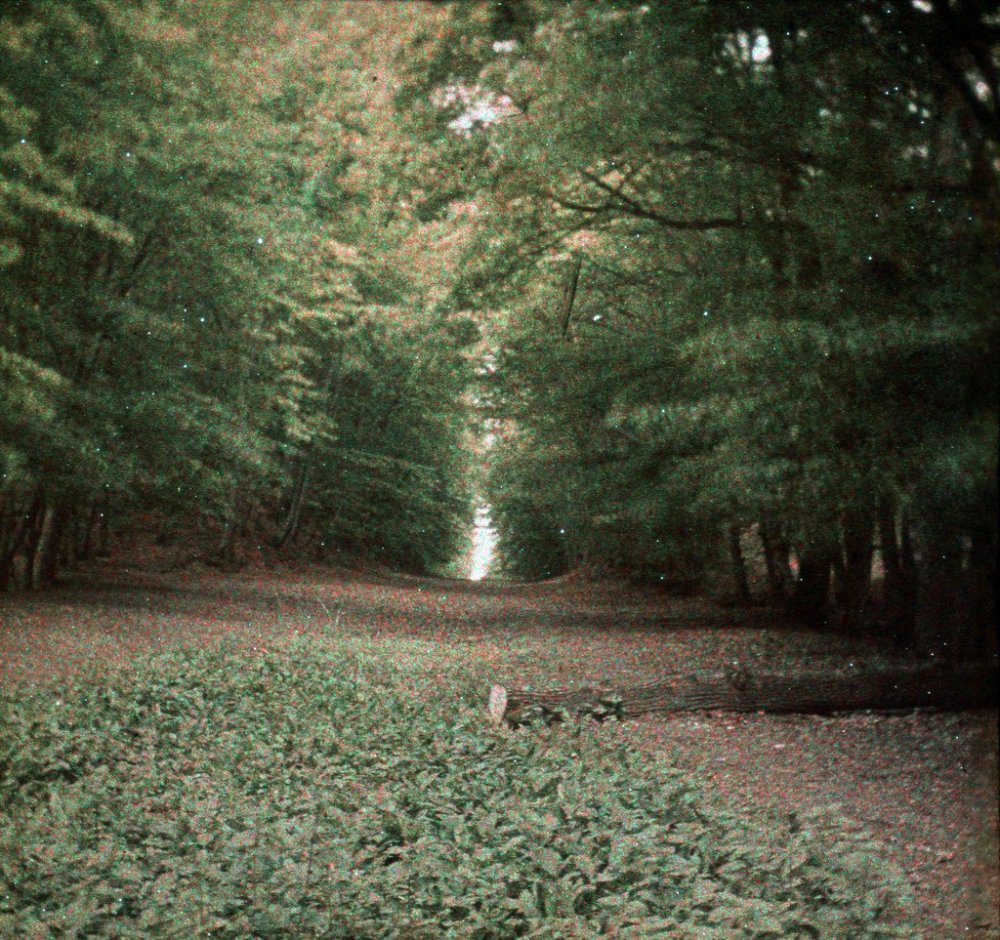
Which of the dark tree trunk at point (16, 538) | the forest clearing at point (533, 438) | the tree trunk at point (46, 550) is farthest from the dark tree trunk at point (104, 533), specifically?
the dark tree trunk at point (16, 538)

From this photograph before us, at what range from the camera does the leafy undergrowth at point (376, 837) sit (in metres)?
3.62

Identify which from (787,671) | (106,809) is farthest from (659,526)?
(106,809)

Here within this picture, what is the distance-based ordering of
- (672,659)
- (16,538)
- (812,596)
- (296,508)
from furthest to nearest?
(296,508) → (812,596) → (16,538) → (672,659)

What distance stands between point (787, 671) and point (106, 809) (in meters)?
7.06

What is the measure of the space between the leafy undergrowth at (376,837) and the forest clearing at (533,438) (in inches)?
1.2

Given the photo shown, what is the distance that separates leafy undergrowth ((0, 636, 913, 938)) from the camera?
11.9 feet

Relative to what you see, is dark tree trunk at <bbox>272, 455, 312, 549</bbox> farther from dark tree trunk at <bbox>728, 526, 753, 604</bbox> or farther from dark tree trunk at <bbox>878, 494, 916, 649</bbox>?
dark tree trunk at <bbox>878, 494, 916, 649</bbox>

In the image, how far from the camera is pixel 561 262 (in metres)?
7.86

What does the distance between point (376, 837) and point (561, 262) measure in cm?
506

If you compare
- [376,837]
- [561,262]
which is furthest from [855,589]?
[376,837]

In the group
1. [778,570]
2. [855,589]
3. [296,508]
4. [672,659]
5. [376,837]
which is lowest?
[376,837]

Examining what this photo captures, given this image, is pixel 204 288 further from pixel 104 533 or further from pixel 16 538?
pixel 104 533

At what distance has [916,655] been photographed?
9.18m

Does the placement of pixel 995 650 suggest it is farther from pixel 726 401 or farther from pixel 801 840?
pixel 726 401
